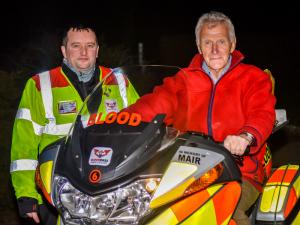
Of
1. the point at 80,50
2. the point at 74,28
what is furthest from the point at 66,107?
the point at 74,28

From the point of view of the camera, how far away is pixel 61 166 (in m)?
3.24

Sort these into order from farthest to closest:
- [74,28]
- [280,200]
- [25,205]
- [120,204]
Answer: [74,28]
[25,205]
[280,200]
[120,204]

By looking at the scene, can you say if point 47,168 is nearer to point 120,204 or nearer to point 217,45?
point 120,204

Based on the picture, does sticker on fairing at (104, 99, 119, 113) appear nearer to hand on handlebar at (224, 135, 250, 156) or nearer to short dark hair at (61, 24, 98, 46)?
hand on handlebar at (224, 135, 250, 156)

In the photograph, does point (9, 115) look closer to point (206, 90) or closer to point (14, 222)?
point (14, 222)

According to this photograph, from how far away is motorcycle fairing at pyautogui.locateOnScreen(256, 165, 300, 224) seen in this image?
372 cm

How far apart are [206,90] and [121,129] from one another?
36.8 inches

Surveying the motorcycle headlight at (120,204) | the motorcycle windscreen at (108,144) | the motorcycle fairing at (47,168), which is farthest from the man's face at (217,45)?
the motorcycle headlight at (120,204)

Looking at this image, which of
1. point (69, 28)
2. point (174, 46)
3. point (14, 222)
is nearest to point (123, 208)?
point (69, 28)

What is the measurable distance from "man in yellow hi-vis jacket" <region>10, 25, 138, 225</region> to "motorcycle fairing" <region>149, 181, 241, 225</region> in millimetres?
1459

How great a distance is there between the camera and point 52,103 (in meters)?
4.67

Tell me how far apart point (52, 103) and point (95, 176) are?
1.71 metres

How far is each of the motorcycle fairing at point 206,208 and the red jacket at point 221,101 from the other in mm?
548

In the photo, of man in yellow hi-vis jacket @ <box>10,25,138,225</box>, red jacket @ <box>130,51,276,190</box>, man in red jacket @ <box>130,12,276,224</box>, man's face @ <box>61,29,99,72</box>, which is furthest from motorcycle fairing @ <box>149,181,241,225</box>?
man's face @ <box>61,29,99,72</box>
